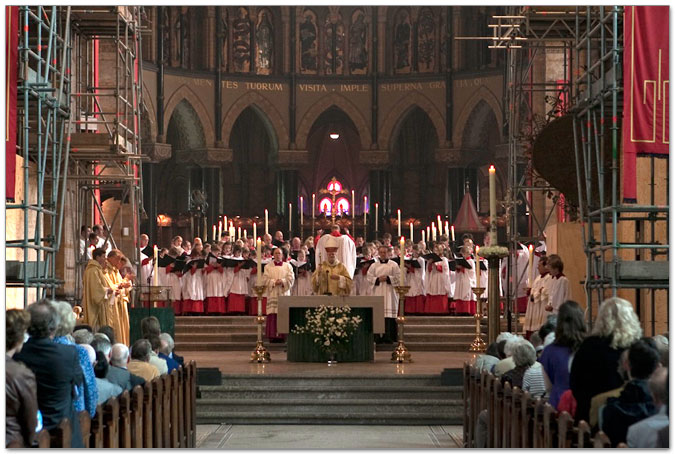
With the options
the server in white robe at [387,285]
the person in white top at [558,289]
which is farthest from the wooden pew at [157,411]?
the server in white robe at [387,285]

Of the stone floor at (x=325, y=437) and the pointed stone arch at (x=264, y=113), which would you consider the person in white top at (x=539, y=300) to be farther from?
the pointed stone arch at (x=264, y=113)

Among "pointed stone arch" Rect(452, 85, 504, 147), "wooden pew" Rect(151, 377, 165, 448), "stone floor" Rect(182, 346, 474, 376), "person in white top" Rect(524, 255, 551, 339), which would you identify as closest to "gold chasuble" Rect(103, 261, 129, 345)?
"stone floor" Rect(182, 346, 474, 376)

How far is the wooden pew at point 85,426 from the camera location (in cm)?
636

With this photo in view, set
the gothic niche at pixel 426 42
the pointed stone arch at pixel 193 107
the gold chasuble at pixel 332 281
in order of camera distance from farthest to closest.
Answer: the gothic niche at pixel 426 42 < the pointed stone arch at pixel 193 107 < the gold chasuble at pixel 332 281

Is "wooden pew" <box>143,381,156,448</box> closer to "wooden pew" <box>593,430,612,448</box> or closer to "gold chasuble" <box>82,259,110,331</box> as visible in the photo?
"wooden pew" <box>593,430,612,448</box>

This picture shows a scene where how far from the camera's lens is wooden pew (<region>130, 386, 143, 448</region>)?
775 centimetres

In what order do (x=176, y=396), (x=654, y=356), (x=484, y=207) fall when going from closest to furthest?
(x=654, y=356), (x=176, y=396), (x=484, y=207)

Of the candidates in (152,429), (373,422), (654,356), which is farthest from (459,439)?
(654,356)

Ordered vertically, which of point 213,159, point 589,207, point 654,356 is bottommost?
point 654,356

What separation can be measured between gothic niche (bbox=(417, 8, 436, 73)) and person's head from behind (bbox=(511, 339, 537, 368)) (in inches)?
911

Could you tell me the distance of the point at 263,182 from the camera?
Answer: 114 feet

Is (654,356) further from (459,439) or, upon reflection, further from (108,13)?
(108,13)

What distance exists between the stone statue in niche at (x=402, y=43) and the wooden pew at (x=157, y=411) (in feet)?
77.7

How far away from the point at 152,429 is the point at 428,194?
25667 millimetres
